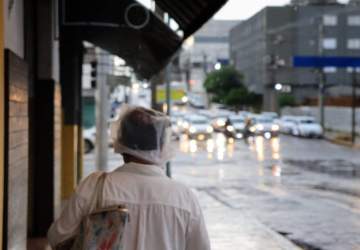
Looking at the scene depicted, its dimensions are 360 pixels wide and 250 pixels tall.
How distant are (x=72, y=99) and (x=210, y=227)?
4515 millimetres

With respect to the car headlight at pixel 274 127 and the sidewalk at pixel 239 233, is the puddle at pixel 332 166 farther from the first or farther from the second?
the car headlight at pixel 274 127

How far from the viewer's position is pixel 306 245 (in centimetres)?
1278

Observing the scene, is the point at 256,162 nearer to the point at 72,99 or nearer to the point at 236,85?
the point at 72,99

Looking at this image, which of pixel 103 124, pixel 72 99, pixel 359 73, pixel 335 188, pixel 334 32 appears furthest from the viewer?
pixel 359 73

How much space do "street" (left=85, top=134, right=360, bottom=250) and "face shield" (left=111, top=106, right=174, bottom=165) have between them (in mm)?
7891

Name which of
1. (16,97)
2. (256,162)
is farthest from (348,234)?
(256,162)

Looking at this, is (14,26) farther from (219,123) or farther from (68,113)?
(219,123)

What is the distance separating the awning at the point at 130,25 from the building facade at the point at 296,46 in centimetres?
6438

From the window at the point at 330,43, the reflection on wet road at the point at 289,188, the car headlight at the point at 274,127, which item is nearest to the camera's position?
the reflection on wet road at the point at 289,188

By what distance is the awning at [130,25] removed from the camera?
11.9 meters

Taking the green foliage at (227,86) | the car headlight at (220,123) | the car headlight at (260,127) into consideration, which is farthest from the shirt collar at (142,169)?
the green foliage at (227,86)

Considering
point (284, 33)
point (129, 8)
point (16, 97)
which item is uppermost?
point (284, 33)

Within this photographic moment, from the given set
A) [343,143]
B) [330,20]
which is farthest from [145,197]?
[330,20]

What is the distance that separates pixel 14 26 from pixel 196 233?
5135 mm
